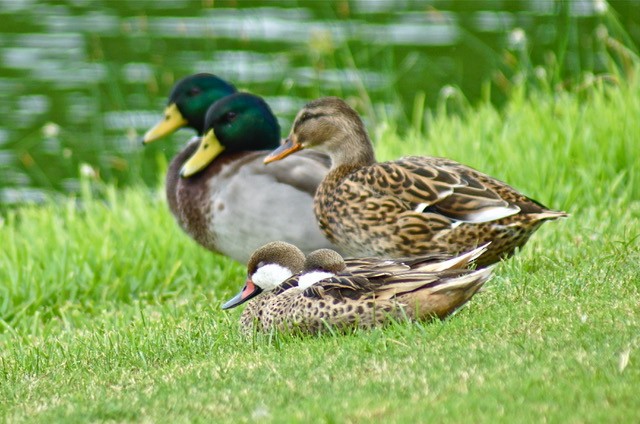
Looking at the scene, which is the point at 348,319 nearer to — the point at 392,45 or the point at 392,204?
the point at 392,204

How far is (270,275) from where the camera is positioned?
550 centimetres

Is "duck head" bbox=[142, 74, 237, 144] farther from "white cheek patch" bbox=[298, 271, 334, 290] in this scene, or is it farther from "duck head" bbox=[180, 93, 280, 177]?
"white cheek patch" bbox=[298, 271, 334, 290]

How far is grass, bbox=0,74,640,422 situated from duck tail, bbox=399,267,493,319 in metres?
0.10

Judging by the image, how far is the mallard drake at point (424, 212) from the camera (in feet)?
19.2

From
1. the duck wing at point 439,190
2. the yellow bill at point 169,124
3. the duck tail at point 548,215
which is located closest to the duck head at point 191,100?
the yellow bill at point 169,124

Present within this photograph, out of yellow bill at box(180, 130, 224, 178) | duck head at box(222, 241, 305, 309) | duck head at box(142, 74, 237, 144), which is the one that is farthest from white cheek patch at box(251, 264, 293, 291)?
duck head at box(142, 74, 237, 144)

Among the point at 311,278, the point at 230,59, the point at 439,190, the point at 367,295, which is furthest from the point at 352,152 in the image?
the point at 230,59

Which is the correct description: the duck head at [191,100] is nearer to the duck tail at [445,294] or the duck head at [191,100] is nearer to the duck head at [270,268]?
the duck head at [270,268]

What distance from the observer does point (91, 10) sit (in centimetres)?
1772

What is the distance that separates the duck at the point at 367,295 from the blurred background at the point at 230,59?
5.45 m

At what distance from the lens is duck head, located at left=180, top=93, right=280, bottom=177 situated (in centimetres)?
739

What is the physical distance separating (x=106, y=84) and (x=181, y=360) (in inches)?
409

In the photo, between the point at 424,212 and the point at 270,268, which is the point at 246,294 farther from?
the point at 424,212

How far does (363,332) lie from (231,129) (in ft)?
9.62
